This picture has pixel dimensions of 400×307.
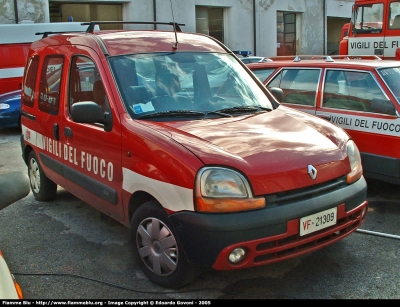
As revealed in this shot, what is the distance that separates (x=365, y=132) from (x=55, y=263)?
3.37m

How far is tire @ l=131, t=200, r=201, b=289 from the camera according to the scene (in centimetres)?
320

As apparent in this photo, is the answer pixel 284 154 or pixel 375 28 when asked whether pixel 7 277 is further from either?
pixel 375 28

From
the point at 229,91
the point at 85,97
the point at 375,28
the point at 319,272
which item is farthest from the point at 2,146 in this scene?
the point at 375,28

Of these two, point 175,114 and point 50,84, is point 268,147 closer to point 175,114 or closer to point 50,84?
point 175,114

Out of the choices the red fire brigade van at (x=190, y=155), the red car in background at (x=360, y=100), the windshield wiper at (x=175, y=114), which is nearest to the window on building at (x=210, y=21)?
the red car in background at (x=360, y=100)

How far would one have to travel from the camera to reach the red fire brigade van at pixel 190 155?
303 centimetres

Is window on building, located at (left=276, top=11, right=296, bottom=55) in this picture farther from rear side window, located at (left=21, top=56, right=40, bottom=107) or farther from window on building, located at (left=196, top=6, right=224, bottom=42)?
rear side window, located at (left=21, top=56, right=40, bottom=107)

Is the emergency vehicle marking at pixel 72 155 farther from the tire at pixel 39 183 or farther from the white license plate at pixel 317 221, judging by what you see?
the white license plate at pixel 317 221

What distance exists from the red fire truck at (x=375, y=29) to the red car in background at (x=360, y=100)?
5.49m

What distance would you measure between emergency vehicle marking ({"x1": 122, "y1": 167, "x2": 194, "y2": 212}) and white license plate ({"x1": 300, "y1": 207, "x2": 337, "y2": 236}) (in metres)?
0.75

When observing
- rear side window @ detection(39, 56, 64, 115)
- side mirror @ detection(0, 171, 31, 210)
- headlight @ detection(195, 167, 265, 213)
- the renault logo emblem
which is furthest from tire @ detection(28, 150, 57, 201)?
side mirror @ detection(0, 171, 31, 210)

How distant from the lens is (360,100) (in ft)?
17.3

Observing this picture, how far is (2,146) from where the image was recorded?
9297mm

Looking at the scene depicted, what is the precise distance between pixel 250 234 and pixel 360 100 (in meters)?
2.94
